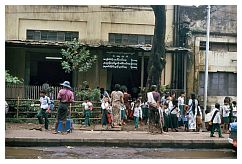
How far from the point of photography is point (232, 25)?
17328mm

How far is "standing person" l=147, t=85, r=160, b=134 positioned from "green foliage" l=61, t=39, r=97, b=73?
157 inches

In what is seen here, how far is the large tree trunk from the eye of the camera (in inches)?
562

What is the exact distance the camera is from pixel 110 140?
10.5 metres

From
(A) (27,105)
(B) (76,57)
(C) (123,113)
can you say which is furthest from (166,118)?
(A) (27,105)

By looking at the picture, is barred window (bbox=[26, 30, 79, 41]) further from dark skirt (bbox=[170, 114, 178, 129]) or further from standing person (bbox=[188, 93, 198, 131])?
standing person (bbox=[188, 93, 198, 131])

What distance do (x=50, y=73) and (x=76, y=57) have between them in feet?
7.93

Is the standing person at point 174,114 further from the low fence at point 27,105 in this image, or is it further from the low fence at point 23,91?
the low fence at point 23,91

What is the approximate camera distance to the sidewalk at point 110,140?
33.3ft

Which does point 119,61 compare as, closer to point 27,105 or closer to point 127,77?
point 127,77
